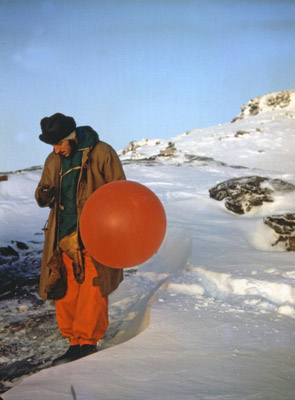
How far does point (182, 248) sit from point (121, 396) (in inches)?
149

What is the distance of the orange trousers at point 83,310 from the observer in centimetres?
308

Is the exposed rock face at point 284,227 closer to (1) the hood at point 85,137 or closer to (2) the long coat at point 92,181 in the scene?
(2) the long coat at point 92,181

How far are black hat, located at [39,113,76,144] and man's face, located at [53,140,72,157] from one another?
2.0 inches

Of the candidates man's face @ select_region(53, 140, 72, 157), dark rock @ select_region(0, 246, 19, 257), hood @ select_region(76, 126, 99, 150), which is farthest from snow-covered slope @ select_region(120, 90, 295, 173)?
man's face @ select_region(53, 140, 72, 157)

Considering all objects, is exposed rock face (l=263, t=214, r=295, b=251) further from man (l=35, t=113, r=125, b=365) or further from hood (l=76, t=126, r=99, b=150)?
hood (l=76, t=126, r=99, b=150)

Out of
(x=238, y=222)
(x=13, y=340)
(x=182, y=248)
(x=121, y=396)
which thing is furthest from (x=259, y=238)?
(x=121, y=396)

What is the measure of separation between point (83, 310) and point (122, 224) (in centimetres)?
103

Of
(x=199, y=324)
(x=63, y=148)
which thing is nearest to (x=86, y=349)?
(x=199, y=324)

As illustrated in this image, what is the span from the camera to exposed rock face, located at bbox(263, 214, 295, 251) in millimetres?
5809

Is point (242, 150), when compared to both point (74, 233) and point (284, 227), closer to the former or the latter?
point (284, 227)

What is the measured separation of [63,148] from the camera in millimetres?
3172

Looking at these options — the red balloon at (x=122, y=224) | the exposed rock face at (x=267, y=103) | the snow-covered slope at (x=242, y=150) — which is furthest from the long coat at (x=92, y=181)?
the exposed rock face at (x=267, y=103)

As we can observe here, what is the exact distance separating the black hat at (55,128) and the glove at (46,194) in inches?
14.4

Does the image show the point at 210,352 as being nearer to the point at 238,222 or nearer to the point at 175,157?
the point at 238,222
